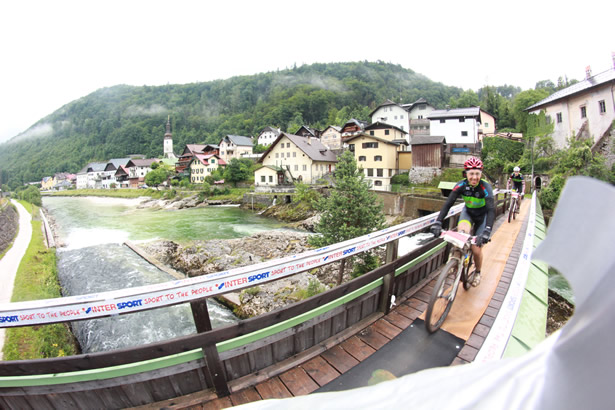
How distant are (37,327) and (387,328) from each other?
11.1 m

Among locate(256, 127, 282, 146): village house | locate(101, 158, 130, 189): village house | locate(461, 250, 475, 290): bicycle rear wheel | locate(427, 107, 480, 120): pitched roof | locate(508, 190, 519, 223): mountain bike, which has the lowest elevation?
locate(461, 250, 475, 290): bicycle rear wheel

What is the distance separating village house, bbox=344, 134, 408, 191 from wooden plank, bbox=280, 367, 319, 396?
31.2 metres

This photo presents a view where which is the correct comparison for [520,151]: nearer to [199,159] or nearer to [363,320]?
[363,320]

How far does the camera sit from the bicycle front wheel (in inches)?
122

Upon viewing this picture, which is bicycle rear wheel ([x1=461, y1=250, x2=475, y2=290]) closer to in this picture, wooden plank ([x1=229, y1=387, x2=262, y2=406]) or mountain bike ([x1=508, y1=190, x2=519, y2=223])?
wooden plank ([x1=229, y1=387, x2=262, y2=406])

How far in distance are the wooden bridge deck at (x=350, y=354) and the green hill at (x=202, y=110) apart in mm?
75160

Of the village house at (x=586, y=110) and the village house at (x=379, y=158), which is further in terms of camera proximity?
the village house at (x=379, y=158)

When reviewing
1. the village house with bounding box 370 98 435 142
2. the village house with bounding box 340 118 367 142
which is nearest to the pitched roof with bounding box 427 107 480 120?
the village house with bounding box 370 98 435 142

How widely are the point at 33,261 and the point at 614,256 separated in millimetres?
21692

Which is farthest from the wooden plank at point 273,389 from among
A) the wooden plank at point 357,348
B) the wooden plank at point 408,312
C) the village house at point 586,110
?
the village house at point 586,110

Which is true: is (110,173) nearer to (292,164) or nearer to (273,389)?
(292,164)

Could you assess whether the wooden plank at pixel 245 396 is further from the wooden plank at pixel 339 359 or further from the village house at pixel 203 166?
the village house at pixel 203 166

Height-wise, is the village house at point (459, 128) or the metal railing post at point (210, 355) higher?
the village house at point (459, 128)

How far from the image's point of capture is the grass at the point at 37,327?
265 inches
